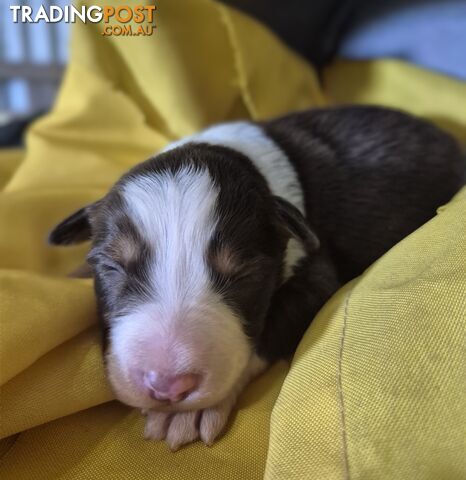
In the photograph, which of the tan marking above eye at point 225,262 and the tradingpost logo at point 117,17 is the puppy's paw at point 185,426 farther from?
the tradingpost logo at point 117,17

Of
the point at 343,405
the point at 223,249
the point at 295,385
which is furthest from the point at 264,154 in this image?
the point at 343,405

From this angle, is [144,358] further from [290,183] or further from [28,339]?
[290,183]

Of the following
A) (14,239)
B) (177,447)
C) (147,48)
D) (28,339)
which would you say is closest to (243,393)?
(177,447)

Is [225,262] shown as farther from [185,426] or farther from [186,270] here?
[185,426]

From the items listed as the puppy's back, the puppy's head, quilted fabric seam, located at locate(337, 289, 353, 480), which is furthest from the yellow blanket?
the puppy's back

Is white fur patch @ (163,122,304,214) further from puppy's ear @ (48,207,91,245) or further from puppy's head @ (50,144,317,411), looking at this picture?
puppy's ear @ (48,207,91,245)

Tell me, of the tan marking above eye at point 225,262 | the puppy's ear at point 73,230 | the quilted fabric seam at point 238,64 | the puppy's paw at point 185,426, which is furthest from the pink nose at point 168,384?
the quilted fabric seam at point 238,64
